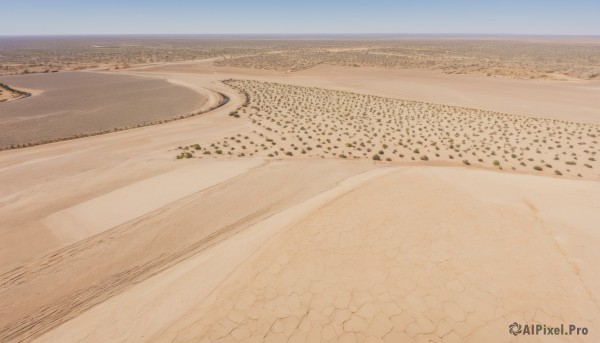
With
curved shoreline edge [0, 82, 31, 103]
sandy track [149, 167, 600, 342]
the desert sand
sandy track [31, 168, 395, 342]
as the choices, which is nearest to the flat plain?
curved shoreline edge [0, 82, 31, 103]

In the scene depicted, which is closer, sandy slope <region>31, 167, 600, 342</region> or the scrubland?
sandy slope <region>31, 167, 600, 342</region>

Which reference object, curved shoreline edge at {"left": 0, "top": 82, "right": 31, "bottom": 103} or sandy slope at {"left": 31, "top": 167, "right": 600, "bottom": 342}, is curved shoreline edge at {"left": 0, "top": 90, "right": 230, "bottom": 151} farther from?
curved shoreline edge at {"left": 0, "top": 82, "right": 31, "bottom": 103}

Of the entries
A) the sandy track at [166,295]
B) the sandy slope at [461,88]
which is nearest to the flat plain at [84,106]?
the sandy slope at [461,88]

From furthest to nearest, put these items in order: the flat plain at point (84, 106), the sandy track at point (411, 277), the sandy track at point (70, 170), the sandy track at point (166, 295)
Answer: the flat plain at point (84, 106), the sandy track at point (70, 170), the sandy track at point (166, 295), the sandy track at point (411, 277)

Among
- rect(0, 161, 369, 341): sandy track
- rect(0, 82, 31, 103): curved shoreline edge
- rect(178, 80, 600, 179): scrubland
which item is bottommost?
rect(0, 161, 369, 341): sandy track

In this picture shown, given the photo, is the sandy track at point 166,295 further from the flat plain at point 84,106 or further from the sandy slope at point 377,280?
the flat plain at point 84,106

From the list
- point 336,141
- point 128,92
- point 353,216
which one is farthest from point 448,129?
point 128,92

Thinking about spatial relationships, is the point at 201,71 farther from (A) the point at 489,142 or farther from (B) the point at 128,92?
(A) the point at 489,142

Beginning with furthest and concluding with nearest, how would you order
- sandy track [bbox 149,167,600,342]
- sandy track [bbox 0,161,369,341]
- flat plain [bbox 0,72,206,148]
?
1. flat plain [bbox 0,72,206,148]
2. sandy track [bbox 0,161,369,341]
3. sandy track [bbox 149,167,600,342]

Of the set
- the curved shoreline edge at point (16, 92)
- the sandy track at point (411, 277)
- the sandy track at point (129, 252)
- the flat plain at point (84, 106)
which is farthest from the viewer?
the curved shoreline edge at point (16, 92)

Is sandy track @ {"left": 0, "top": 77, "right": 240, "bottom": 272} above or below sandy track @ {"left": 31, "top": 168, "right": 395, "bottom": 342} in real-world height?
above
